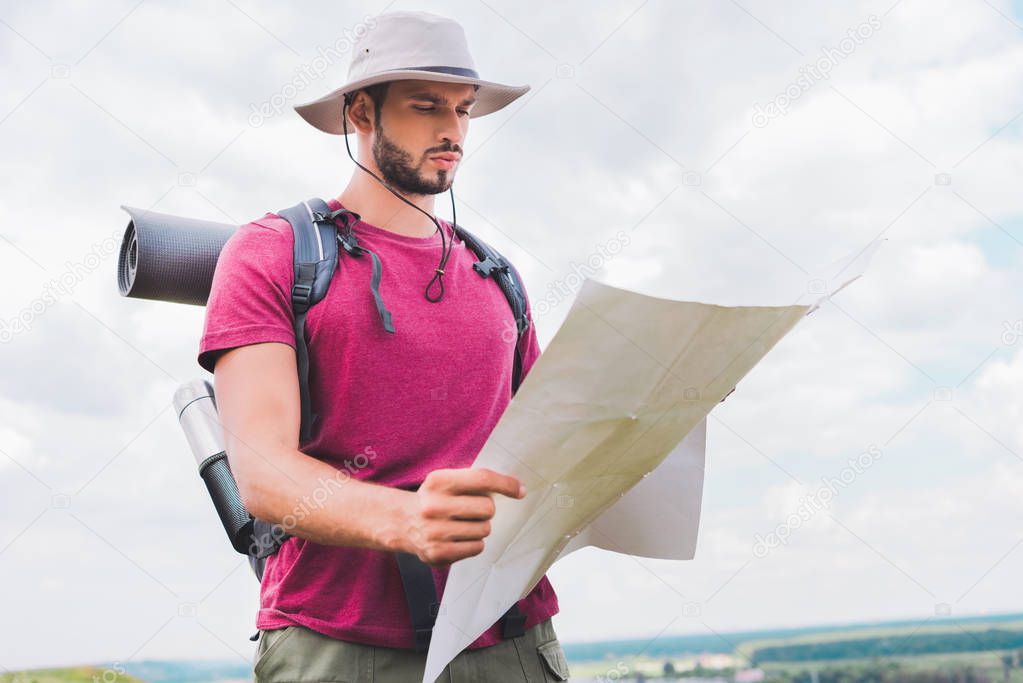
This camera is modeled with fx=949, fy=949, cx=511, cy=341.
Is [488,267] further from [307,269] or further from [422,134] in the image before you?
[307,269]

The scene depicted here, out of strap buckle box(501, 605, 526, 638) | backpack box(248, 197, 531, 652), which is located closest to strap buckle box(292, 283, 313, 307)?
backpack box(248, 197, 531, 652)

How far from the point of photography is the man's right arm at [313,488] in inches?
59.1

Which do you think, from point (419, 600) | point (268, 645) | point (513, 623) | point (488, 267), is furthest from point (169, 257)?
point (513, 623)

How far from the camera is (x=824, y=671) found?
42.8 metres

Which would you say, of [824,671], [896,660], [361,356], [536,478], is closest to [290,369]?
[361,356]

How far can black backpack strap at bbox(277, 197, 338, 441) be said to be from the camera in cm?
205

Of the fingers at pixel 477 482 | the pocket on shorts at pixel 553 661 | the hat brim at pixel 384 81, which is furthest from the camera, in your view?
the hat brim at pixel 384 81

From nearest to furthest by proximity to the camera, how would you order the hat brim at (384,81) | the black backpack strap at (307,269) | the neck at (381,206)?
the black backpack strap at (307,269)
the hat brim at (384,81)
the neck at (381,206)

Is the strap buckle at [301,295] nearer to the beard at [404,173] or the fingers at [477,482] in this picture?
the beard at [404,173]

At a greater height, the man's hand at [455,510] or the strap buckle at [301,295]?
the strap buckle at [301,295]

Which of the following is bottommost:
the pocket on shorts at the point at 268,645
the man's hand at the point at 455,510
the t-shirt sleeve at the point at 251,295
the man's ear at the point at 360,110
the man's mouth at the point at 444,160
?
the pocket on shorts at the point at 268,645

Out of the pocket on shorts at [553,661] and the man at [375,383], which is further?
the pocket on shorts at [553,661]

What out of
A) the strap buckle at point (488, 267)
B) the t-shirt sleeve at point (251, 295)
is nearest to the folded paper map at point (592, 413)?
the t-shirt sleeve at point (251, 295)

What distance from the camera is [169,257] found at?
8.38 feet
